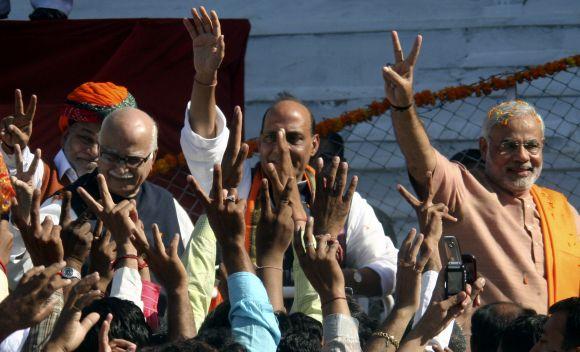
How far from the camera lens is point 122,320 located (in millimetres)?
4148

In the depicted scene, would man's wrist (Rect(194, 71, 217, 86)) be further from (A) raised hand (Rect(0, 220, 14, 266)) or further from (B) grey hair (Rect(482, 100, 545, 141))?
(A) raised hand (Rect(0, 220, 14, 266))

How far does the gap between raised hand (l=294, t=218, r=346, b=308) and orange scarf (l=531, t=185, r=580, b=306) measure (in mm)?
1774

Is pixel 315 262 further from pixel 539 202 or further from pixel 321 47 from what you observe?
pixel 321 47

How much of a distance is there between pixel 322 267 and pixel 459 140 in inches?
203

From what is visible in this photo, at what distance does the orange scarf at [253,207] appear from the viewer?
5758 millimetres

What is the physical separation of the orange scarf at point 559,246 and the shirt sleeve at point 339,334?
6.02 ft

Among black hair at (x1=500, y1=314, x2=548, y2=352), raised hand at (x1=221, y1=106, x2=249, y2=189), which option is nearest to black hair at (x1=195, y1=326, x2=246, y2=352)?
raised hand at (x1=221, y1=106, x2=249, y2=189)

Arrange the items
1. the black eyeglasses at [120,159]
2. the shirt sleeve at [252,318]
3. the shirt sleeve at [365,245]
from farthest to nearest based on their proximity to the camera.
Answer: the shirt sleeve at [365,245] → the black eyeglasses at [120,159] → the shirt sleeve at [252,318]

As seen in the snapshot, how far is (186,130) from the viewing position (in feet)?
18.6

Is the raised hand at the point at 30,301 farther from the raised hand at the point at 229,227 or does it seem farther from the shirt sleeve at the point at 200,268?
the shirt sleeve at the point at 200,268

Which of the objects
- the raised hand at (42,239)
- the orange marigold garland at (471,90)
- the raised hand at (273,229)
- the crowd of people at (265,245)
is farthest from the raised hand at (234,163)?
the orange marigold garland at (471,90)

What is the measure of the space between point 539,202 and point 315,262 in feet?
6.84

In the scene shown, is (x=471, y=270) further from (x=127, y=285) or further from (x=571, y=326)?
(x=127, y=285)

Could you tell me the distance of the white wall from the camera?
9344mm
